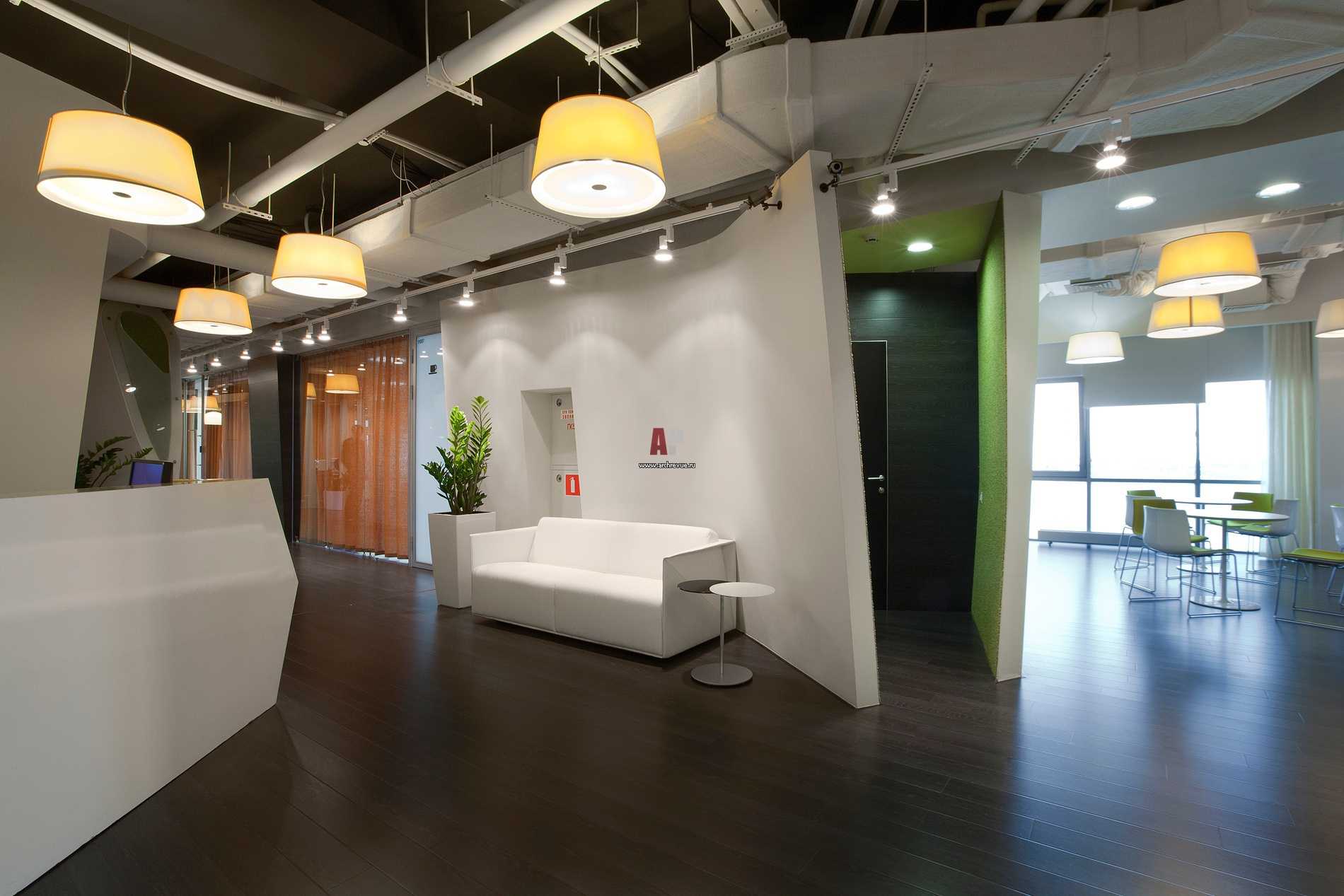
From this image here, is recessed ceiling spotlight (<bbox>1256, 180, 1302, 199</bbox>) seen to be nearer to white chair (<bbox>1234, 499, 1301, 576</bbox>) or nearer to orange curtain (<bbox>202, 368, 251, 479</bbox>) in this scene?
white chair (<bbox>1234, 499, 1301, 576</bbox>)

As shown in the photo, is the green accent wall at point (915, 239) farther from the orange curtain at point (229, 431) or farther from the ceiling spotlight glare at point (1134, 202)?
the orange curtain at point (229, 431)

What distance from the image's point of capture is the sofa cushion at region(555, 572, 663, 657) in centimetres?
466

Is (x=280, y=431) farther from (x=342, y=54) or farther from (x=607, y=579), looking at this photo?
(x=342, y=54)

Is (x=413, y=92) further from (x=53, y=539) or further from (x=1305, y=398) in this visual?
(x=1305, y=398)

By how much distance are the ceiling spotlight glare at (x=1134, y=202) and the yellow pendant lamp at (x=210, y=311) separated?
7.41 meters

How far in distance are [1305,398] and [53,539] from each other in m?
12.0

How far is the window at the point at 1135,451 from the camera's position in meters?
8.92

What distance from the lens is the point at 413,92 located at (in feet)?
12.2

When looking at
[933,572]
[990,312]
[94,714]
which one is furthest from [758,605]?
[94,714]

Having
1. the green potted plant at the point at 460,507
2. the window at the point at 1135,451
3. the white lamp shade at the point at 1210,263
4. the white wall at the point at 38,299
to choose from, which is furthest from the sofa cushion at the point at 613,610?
the window at the point at 1135,451

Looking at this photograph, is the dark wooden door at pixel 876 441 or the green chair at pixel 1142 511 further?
the green chair at pixel 1142 511

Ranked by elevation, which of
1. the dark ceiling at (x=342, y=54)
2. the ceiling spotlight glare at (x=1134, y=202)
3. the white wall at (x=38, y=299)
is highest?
the dark ceiling at (x=342, y=54)

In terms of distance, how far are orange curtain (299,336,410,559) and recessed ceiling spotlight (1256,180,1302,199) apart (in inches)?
354

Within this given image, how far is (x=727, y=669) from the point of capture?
14.7 ft
